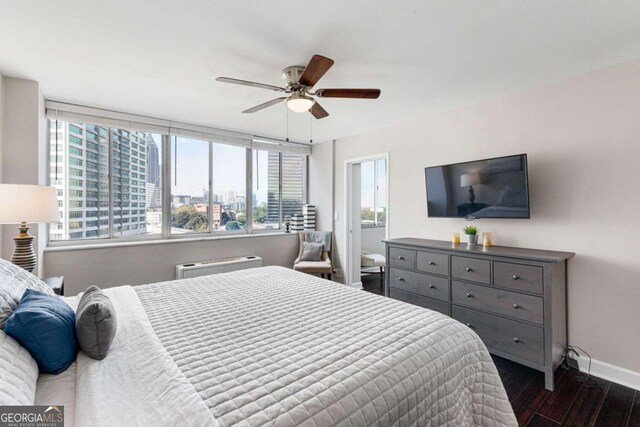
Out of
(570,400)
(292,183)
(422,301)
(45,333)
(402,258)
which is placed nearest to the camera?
(45,333)

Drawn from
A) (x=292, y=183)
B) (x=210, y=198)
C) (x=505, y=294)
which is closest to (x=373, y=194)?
(x=292, y=183)

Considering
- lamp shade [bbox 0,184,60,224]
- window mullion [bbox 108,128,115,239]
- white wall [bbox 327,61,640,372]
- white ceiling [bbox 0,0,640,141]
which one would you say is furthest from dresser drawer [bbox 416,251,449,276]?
window mullion [bbox 108,128,115,239]

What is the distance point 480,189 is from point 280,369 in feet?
8.43

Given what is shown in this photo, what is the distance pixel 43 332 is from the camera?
1.09 meters

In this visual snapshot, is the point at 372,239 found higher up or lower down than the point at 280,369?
higher up

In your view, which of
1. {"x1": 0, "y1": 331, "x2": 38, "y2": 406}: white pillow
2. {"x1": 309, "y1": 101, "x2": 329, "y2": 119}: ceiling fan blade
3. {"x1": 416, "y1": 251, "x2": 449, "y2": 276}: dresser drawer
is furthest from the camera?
{"x1": 416, "y1": 251, "x2": 449, "y2": 276}: dresser drawer

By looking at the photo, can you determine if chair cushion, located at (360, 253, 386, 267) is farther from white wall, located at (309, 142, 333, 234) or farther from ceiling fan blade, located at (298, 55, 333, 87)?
ceiling fan blade, located at (298, 55, 333, 87)

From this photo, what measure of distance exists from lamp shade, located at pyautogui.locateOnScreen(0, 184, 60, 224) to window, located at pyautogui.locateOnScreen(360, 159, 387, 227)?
14.0ft

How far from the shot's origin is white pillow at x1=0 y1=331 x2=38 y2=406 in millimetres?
821

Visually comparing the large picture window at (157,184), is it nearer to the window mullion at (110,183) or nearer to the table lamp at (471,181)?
the window mullion at (110,183)

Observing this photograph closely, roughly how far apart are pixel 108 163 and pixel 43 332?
3089mm

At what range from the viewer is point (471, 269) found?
2576 millimetres

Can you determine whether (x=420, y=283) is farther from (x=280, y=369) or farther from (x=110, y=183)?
(x=110, y=183)

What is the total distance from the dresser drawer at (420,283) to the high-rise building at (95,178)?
10.6ft
